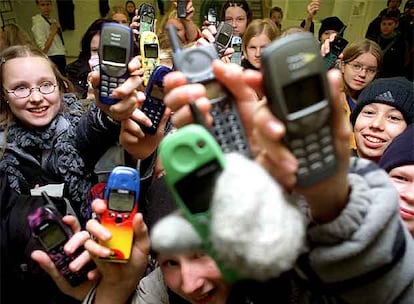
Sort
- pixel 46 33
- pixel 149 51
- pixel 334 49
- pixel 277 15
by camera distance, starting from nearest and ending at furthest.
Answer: pixel 149 51 < pixel 334 49 < pixel 46 33 < pixel 277 15

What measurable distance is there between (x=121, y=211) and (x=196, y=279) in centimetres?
17

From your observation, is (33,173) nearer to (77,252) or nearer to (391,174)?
→ (77,252)

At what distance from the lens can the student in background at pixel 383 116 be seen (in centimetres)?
122

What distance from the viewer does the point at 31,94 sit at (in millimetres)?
1243

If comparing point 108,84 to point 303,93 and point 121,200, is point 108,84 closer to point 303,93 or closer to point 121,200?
point 121,200

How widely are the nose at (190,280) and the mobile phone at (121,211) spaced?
105mm

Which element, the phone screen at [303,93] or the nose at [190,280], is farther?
the nose at [190,280]

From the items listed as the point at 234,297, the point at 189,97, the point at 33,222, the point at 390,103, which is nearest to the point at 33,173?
the point at 33,222

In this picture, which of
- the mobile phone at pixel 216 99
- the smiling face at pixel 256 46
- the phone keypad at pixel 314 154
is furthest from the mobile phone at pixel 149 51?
the phone keypad at pixel 314 154

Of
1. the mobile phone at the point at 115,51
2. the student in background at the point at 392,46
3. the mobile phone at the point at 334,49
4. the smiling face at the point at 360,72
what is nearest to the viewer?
the mobile phone at the point at 115,51

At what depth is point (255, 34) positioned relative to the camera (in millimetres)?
2115

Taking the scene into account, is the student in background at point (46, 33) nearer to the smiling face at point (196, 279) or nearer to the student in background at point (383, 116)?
the student in background at point (383, 116)

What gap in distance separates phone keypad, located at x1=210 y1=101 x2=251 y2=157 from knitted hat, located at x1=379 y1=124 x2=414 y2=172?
1.88 ft

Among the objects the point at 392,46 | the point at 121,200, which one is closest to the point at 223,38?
the point at 121,200
